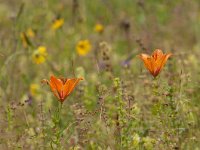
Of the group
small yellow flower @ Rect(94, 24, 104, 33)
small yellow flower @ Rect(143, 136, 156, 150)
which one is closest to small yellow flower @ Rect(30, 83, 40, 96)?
small yellow flower @ Rect(94, 24, 104, 33)

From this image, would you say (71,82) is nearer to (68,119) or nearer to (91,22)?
(68,119)

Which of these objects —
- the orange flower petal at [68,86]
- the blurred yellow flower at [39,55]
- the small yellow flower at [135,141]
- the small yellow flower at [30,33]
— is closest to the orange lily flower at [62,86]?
the orange flower petal at [68,86]

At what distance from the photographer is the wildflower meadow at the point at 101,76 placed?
2.71 metres

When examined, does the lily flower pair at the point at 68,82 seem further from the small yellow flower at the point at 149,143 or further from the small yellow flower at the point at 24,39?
the small yellow flower at the point at 24,39

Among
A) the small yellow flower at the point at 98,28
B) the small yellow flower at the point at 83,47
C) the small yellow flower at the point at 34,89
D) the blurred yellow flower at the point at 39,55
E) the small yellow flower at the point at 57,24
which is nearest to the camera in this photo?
the small yellow flower at the point at 34,89

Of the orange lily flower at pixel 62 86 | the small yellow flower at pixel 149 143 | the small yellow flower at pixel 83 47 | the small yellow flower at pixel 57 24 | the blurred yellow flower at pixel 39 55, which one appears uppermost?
the small yellow flower at pixel 57 24

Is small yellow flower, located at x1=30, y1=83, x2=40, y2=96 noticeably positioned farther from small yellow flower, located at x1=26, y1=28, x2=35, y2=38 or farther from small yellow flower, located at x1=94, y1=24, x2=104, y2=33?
small yellow flower, located at x1=94, y1=24, x2=104, y2=33

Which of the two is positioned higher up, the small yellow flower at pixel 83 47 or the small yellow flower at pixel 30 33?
the small yellow flower at pixel 30 33

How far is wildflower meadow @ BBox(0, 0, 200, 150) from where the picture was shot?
2.71 meters

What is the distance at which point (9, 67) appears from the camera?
4.15m

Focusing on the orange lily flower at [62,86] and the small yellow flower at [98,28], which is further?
the small yellow flower at [98,28]

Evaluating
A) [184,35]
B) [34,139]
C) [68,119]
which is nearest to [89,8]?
[184,35]

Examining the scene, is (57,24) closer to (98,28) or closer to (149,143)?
(98,28)

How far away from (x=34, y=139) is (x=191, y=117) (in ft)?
2.37
